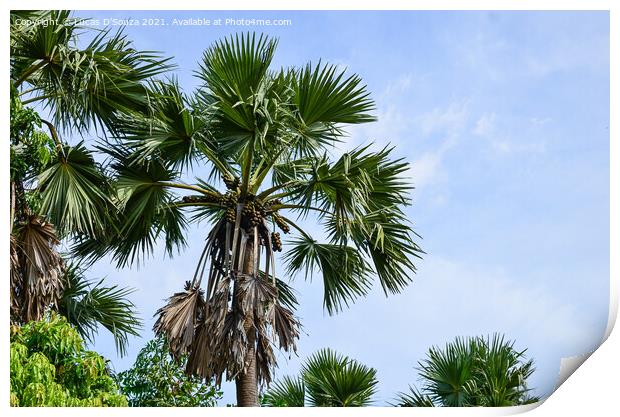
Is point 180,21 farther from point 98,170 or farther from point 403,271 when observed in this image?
point 403,271

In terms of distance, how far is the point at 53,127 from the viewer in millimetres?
8453

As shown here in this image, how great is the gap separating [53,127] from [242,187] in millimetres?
1738

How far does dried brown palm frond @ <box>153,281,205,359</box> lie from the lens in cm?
859

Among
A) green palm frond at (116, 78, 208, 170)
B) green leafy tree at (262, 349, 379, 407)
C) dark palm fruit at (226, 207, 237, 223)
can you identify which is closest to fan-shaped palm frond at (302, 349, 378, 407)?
green leafy tree at (262, 349, 379, 407)

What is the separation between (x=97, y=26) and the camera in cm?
816

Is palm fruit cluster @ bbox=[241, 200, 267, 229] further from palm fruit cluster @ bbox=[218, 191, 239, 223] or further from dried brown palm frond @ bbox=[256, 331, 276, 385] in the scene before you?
dried brown palm frond @ bbox=[256, 331, 276, 385]

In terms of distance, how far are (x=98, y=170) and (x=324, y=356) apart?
2.77m

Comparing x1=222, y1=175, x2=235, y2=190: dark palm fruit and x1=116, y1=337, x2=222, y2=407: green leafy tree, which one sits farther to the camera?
x1=116, y1=337, x2=222, y2=407: green leafy tree

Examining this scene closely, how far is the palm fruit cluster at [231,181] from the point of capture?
9.29 m
